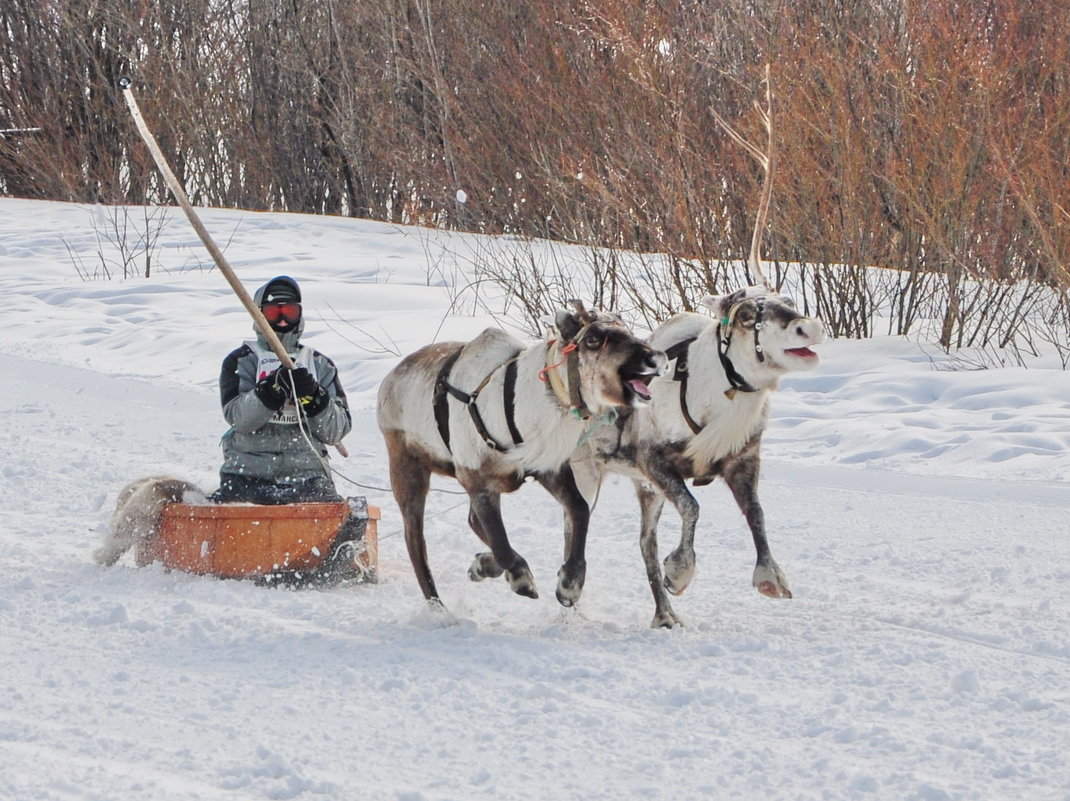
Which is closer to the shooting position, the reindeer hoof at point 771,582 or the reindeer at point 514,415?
the reindeer at point 514,415

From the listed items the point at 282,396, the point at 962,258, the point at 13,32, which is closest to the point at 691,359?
the point at 282,396

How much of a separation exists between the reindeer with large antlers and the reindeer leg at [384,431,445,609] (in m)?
0.61

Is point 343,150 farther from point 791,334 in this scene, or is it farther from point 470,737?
point 470,737

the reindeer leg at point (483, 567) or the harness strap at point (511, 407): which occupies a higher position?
the harness strap at point (511, 407)

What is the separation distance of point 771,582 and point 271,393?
185cm

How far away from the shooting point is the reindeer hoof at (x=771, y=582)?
4.59 metres

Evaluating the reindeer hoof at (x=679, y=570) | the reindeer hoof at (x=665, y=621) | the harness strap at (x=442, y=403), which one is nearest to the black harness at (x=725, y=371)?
the reindeer hoof at (x=679, y=570)

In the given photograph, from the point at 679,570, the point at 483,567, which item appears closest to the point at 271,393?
the point at 483,567

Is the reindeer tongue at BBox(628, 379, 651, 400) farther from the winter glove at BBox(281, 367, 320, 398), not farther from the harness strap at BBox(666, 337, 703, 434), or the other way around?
the winter glove at BBox(281, 367, 320, 398)

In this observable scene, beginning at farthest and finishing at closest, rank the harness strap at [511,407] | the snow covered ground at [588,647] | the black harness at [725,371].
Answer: the black harness at [725,371] → the harness strap at [511,407] → the snow covered ground at [588,647]

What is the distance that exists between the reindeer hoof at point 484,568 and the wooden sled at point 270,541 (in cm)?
45

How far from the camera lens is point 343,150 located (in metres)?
20.0

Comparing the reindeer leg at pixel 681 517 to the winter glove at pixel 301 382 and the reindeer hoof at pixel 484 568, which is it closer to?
the reindeer hoof at pixel 484 568

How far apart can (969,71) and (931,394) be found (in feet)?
7.86
